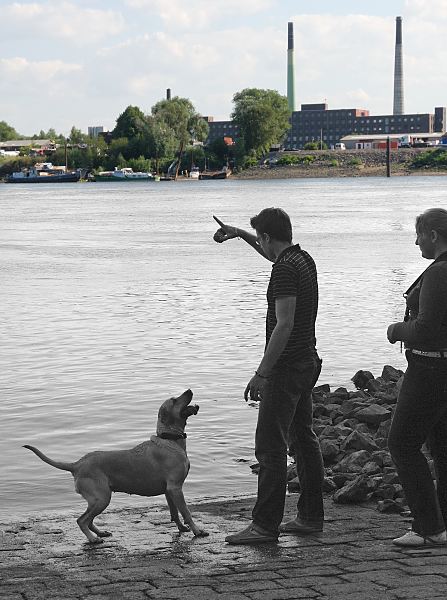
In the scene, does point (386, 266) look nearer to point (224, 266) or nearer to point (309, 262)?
point (224, 266)

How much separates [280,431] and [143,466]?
87 centimetres

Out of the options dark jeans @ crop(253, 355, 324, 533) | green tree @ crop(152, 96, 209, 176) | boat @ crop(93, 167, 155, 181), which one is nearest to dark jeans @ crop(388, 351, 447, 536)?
dark jeans @ crop(253, 355, 324, 533)

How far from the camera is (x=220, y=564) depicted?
6391 mm

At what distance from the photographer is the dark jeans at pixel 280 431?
676cm

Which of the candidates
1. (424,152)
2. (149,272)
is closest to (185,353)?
(149,272)

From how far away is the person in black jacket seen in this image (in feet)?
20.4

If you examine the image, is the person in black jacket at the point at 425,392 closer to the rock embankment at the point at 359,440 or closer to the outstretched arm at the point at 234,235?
the rock embankment at the point at 359,440

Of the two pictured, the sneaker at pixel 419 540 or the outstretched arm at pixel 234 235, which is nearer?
the sneaker at pixel 419 540

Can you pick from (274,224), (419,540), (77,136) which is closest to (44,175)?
(77,136)

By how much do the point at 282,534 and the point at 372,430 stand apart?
431cm

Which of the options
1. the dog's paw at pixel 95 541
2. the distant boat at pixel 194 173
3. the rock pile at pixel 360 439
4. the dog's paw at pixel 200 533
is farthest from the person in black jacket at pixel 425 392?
the distant boat at pixel 194 173

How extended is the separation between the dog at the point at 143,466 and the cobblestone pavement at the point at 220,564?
0.36m

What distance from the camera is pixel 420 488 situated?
661 centimetres

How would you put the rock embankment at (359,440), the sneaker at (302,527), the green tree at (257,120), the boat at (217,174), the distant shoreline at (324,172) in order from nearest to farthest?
the sneaker at (302,527) < the rock embankment at (359,440) < the green tree at (257,120) < the boat at (217,174) < the distant shoreline at (324,172)
